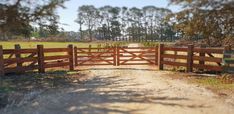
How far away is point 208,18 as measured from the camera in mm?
14852

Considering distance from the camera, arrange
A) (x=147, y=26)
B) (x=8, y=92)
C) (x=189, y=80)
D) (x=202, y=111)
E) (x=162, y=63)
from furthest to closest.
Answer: (x=147, y=26)
(x=162, y=63)
(x=189, y=80)
(x=8, y=92)
(x=202, y=111)

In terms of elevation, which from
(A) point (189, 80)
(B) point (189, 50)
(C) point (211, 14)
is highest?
(C) point (211, 14)

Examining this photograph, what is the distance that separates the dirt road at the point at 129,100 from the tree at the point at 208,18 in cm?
426

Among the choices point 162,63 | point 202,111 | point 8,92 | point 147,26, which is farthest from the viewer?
point 147,26

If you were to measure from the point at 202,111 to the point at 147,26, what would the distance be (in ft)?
377

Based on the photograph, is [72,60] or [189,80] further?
[72,60]

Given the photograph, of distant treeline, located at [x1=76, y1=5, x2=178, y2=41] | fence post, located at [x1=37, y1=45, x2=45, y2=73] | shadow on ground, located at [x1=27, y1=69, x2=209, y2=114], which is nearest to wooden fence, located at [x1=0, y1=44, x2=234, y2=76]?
fence post, located at [x1=37, y1=45, x2=45, y2=73]

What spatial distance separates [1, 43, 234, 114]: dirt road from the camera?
7.87 meters

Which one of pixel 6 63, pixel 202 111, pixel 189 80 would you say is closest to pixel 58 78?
pixel 6 63

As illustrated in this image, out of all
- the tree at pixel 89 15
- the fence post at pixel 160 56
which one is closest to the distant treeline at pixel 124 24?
the tree at pixel 89 15

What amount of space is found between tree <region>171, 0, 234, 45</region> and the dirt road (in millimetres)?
4262

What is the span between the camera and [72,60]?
1766cm

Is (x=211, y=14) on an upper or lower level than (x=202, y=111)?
upper

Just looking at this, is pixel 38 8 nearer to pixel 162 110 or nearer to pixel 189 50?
pixel 189 50
